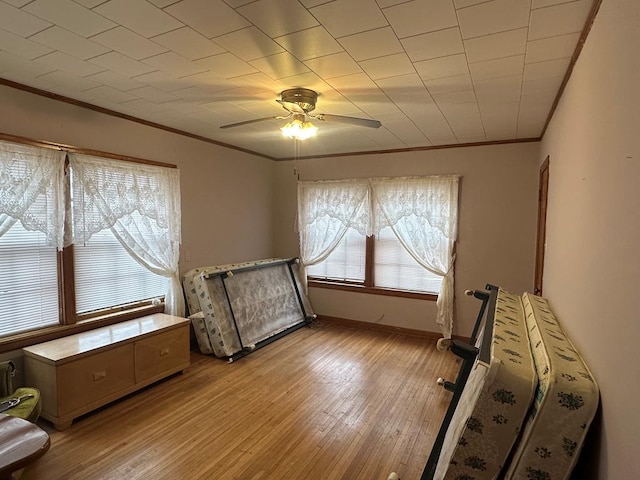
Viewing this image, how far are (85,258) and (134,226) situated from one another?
0.50m

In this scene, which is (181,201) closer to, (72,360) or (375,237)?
(72,360)

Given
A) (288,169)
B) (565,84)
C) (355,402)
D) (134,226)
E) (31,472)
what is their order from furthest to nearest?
1. (288,169)
2. (134,226)
3. (355,402)
4. (565,84)
5. (31,472)

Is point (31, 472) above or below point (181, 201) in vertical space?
below

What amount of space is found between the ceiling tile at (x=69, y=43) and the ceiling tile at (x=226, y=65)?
558 mm

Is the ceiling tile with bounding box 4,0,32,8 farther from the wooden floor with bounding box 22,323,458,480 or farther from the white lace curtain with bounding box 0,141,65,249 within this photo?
the wooden floor with bounding box 22,323,458,480

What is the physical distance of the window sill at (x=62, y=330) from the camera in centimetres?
261

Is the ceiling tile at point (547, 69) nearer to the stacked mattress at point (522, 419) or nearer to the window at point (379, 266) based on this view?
the stacked mattress at point (522, 419)

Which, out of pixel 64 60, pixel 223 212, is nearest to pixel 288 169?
pixel 223 212

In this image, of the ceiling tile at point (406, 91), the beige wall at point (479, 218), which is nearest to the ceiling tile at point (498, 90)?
the ceiling tile at point (406, 91)

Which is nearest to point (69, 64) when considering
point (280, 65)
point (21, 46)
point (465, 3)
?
point (21, 46)

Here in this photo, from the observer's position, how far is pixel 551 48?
6.11 ft

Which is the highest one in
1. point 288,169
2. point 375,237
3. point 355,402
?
point 288,169

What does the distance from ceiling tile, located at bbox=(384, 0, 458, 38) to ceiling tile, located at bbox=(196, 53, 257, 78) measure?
94 centimetres

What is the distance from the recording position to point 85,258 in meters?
3.07
